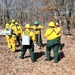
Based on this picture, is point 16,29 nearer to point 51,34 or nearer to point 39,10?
point 51,34

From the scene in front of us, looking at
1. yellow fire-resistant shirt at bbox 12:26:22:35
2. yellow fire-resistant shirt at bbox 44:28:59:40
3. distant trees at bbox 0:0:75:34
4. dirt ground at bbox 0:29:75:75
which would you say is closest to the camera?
dirt ground at bbox 0:29:75:75

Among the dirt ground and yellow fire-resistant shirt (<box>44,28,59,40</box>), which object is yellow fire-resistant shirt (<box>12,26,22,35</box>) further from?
yellow fire-resistant shirt (<box>44,28,59,40</box>)

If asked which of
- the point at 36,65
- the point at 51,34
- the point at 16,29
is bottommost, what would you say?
the point at 36,65

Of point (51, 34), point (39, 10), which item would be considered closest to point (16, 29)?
point (51, 34)

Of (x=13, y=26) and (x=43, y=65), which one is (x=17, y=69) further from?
(x=13, y=26)

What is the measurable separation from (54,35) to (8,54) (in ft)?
11.2

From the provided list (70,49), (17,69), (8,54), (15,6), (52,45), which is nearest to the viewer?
(17,69)

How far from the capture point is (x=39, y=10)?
25547mm

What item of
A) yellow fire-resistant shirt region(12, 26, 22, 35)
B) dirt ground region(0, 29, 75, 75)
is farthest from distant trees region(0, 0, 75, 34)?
dirt ground region(0, 29, 75, 75)

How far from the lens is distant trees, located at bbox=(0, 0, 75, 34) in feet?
74.8

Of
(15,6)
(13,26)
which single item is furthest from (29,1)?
(13,26)

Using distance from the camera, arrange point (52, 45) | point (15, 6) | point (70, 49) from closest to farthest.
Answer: point (52, 45) → point (70, 49) → point (15, 6)

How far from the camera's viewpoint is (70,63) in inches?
583

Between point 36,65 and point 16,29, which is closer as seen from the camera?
point 36,65
